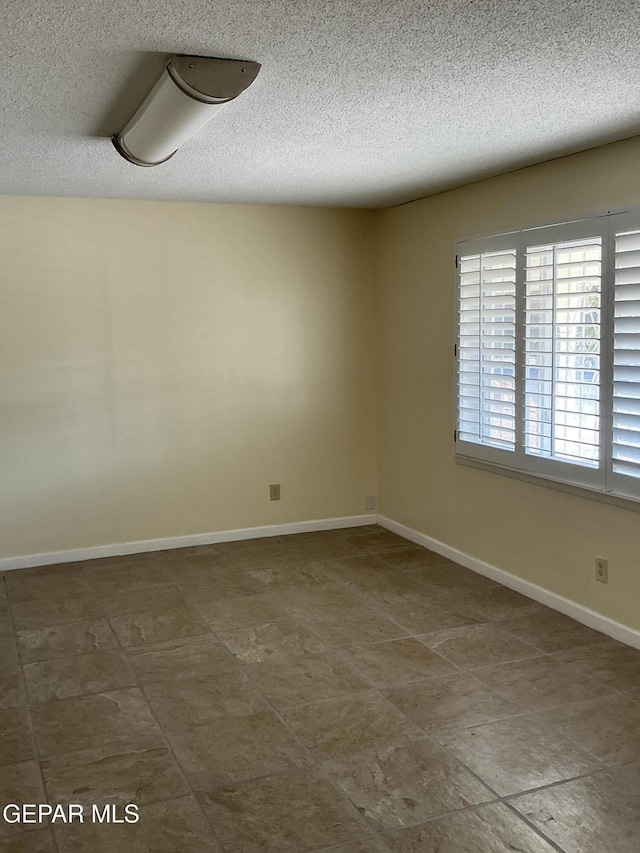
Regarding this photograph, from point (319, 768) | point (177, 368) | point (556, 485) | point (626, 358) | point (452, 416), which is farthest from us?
point (177, 368)

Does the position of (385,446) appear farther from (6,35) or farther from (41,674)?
(6,35)

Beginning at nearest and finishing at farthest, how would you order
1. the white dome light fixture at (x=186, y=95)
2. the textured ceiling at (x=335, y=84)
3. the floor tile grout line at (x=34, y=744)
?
the textured ceiling at (x=335, y=84)
the floor tile grout line at (x=34, y=744)
the white dome light fixture at (x=186, y=95)

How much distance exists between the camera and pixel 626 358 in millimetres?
3551

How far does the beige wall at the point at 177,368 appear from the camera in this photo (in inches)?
196

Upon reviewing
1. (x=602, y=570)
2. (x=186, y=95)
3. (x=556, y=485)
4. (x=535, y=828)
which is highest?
(x=186, y=95)

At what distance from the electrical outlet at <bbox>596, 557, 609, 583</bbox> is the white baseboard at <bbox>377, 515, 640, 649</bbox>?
174 mm

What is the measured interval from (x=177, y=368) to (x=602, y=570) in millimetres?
2889

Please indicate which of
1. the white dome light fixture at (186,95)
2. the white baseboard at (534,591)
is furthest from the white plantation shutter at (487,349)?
the white dome light fixture at (186,95)

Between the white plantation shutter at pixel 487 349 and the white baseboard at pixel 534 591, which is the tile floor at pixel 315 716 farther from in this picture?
the white plantation shutter at pixel 487 349

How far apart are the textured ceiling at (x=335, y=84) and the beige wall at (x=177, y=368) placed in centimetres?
75

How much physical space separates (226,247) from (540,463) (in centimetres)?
251

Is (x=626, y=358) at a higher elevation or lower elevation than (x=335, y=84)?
lower

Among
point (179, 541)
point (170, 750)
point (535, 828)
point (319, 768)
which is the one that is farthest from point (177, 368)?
point (535, 828)

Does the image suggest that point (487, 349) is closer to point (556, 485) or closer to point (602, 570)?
point (556, 485)
